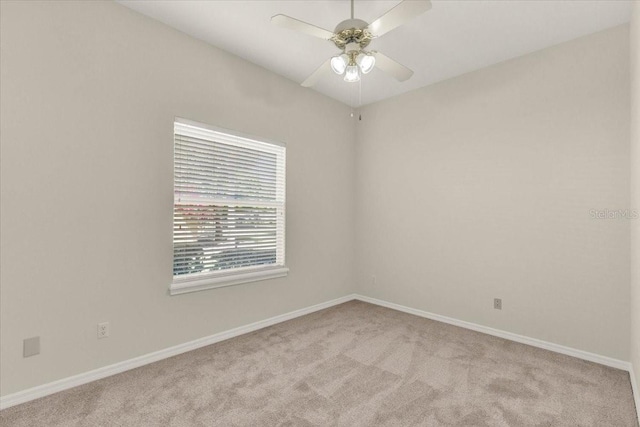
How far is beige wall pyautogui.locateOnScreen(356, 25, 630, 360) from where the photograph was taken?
8.33ft

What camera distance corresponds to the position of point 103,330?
226 centimetres

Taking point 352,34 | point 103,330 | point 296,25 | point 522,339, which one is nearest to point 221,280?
point 103,330

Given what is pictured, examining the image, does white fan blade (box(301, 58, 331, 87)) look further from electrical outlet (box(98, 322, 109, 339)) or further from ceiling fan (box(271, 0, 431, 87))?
electrical outlet (box(98, 322, 109, 339))

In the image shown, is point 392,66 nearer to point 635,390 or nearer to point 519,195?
point 519,195

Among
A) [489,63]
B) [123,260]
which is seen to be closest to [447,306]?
[489,63]

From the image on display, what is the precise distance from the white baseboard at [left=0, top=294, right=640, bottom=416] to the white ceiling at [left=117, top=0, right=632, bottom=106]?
276cm

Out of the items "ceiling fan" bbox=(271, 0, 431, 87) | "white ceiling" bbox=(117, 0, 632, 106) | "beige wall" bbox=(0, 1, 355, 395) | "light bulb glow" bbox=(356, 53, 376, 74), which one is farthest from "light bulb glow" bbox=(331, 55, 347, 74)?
"beige wall" bbox=(0, 1, 355, 395)

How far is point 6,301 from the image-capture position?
190cm

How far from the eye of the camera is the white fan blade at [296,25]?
1828mm

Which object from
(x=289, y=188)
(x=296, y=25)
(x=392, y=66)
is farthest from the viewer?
(x=289, y=188)

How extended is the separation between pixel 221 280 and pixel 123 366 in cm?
97

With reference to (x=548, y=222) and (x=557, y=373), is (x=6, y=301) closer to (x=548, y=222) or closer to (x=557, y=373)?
(x=557, y=373)

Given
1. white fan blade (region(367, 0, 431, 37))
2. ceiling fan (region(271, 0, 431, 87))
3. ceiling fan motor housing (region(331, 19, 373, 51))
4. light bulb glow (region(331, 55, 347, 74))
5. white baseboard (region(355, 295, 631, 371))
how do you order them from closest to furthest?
1. white fan blade (region(367, 0, 431, 37))
2. ceiling fan (region(271, 0, 431, 87))
3. ceiling fan motor housing (region(331, 19, 373, 51))
4. light bulb glow (region(331, 55, 347, 74))
5. white baseboard (region(355, 295, 631, 371))

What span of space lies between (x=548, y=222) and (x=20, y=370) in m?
4.24
